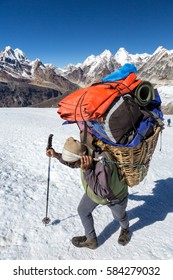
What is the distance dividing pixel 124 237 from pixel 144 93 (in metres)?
2.63

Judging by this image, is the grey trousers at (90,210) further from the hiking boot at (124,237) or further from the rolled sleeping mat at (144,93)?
the rolled sleeping mat at (144,93)

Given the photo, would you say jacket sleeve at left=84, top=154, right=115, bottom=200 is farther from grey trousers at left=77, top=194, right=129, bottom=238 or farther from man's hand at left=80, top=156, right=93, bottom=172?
grey trousers at left=77, top=194, right=129, bottom=238

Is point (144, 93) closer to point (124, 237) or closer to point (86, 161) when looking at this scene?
point (86, 161)

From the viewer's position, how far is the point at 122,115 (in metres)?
3.62

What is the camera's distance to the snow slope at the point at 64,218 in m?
4.68

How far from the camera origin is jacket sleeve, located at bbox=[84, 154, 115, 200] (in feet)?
12.8

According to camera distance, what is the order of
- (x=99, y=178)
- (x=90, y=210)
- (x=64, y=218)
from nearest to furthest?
(x=99, y=178) < (x=90, y=210) < (x=64, y=218)

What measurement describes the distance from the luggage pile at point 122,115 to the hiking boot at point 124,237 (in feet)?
4.44

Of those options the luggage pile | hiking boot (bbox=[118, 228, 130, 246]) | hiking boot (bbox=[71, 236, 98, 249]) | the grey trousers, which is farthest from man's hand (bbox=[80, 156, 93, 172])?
hiking boot (bbox=[118, 228, 130, 246])

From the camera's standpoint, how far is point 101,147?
404 centimetres

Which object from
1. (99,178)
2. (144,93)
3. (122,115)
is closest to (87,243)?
(99,178)
